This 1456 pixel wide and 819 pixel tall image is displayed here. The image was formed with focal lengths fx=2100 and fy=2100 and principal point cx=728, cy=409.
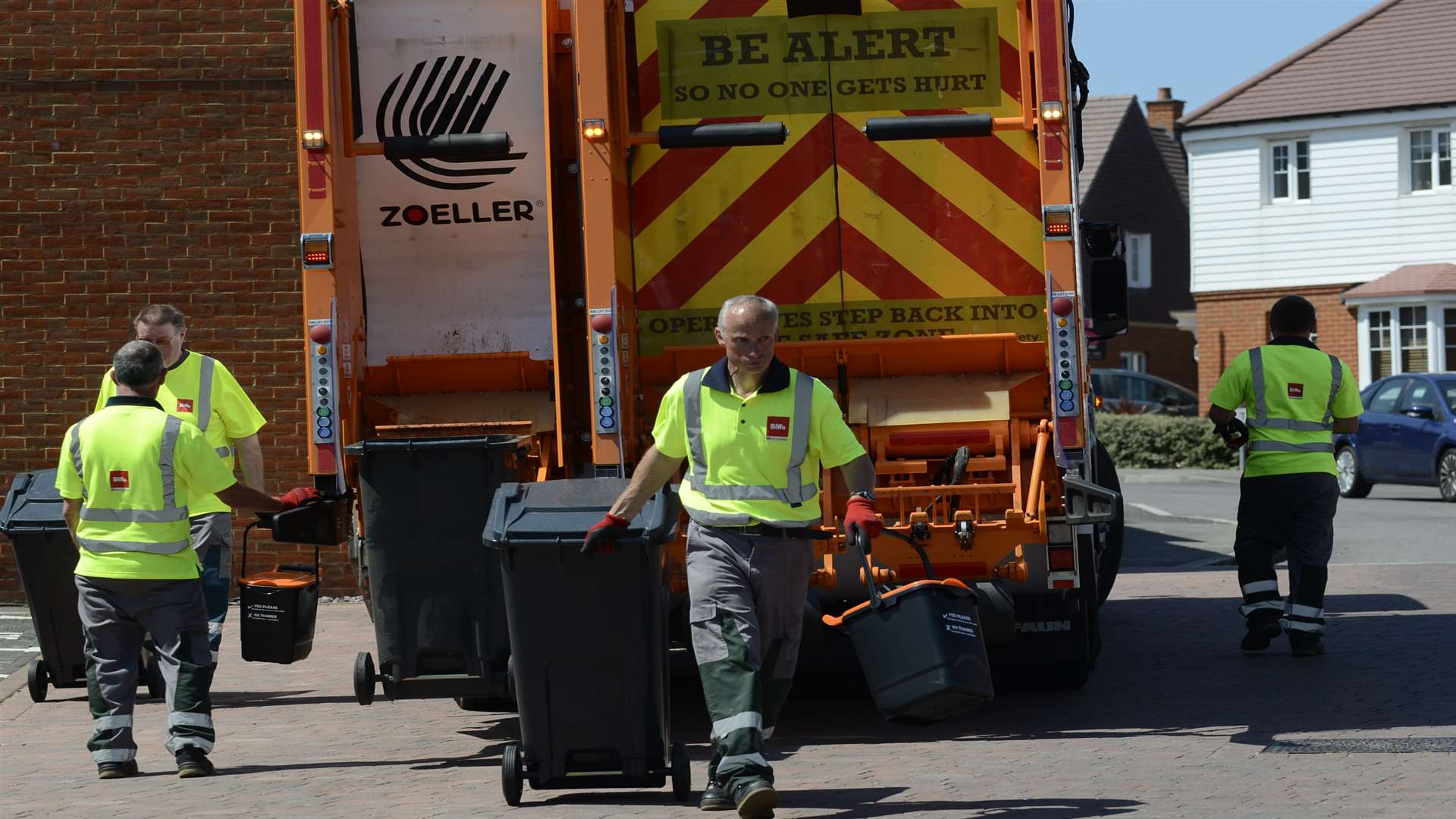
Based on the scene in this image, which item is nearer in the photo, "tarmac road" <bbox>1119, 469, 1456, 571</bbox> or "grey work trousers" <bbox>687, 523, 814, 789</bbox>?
"grey work trousers" <bbox>687, 523, 814, 789</bbox>

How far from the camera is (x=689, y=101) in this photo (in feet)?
28.0

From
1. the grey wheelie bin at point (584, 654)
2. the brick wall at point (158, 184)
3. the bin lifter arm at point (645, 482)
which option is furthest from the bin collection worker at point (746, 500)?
the brick wall at point (158, 184)

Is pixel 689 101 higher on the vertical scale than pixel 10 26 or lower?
lower

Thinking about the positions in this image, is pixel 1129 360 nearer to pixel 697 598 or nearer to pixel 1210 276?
pixel 1210 276

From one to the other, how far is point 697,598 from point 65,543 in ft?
11.8

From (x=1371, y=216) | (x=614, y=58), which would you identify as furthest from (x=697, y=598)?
(x=1371, y=216)

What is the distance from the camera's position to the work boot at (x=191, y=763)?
288 inches

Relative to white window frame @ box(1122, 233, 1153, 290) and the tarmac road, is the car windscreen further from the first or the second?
white window frame @ box(1122, 233, 1153, 290)

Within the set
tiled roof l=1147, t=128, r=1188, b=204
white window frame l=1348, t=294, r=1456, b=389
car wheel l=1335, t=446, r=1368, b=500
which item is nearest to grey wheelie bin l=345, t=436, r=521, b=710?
car wheel l=1335, t=446, r=1368, b=500

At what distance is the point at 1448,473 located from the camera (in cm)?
2066

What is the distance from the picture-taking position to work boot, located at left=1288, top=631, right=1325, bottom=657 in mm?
9867

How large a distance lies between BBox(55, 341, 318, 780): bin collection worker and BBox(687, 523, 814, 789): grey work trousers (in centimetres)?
194

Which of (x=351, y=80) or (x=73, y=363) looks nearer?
(x=351, y=80)

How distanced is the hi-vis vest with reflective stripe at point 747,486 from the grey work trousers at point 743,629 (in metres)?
0.06
